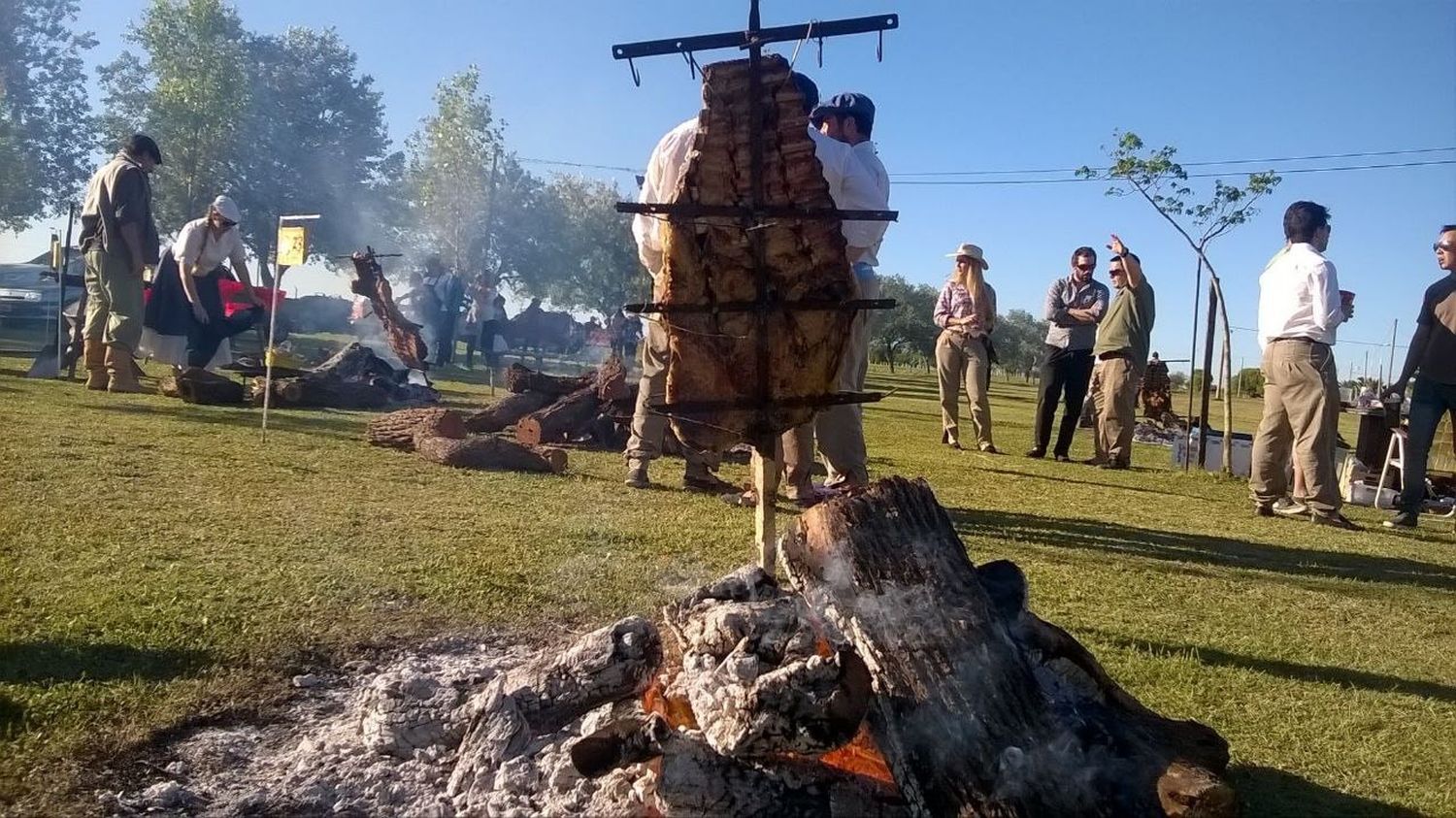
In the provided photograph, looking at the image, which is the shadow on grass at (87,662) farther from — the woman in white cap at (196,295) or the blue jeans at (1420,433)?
the woman in white cap at (196,295)

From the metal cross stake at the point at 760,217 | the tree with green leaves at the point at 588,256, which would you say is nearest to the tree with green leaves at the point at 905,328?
the tree with green leaves at the point at 588,256

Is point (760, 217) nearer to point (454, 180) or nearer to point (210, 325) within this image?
point (210, 325)

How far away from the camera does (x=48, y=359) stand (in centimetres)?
1118

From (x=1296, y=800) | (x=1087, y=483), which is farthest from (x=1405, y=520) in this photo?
(x=1296, y=800)

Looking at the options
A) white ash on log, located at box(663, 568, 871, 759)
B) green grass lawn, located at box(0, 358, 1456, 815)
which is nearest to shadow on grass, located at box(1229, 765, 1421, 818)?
green grass lawn, located at box(0, 358, 1456, 815)

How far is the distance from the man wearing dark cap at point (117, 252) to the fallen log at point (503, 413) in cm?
367

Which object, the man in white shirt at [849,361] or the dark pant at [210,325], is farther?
the dark pant at [210,325]

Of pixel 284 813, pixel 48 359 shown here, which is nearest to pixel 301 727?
pixel 284 813

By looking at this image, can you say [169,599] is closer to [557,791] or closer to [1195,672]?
[557,791]

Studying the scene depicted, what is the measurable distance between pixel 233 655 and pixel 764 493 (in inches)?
68.1

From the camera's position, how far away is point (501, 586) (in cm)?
391

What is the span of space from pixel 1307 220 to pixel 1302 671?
490 centimetres

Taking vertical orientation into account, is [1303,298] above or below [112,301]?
above

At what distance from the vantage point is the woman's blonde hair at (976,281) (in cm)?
1099
